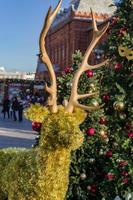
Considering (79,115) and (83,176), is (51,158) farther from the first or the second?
(83,176)

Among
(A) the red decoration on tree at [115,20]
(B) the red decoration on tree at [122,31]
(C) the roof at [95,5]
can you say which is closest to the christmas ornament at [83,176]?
(B) the red decoration on tree at [122,31]

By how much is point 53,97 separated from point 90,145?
1.69 meters

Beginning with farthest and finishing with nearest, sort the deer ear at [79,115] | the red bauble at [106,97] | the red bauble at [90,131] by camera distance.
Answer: the red bauble at [106,97] → the red bauble at [90,131] → the deer ear at [79,115]

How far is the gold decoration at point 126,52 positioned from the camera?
22.3 ft

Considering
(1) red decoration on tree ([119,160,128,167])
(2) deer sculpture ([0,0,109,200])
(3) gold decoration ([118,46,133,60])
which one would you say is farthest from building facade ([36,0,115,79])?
(2) deer sculpture ([0,0,109,200])

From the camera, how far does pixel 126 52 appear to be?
22.4ft

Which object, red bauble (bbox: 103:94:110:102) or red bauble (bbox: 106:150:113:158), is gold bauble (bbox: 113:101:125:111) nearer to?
red bauble (bbox: 103:94:110:102)

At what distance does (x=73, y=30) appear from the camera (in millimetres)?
62250

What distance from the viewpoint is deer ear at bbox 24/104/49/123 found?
17.9 feet

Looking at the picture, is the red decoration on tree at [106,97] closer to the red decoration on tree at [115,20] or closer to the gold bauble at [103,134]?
the gold bauble at [103,134]

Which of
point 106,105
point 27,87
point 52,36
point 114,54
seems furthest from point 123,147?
point 52,36

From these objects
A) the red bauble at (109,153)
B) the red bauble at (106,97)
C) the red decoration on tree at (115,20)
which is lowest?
the red bauble at (109,153)

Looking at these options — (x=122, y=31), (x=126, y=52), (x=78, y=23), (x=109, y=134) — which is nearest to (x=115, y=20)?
(x=122, y=31)

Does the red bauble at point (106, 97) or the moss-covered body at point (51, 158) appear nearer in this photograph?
the moss-covered body at point (51, 158)
